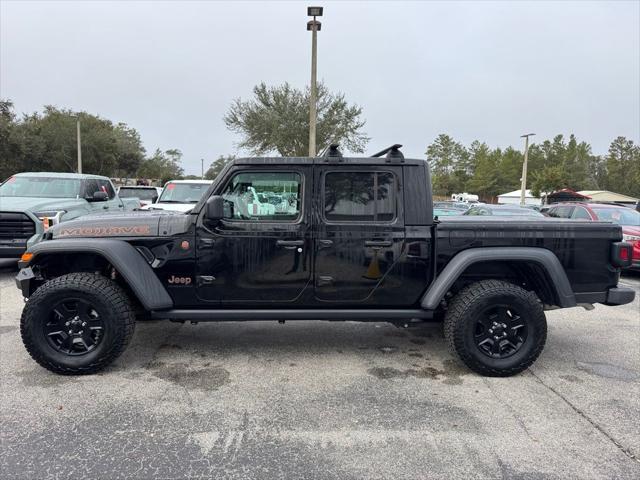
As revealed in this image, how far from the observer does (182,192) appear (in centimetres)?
984

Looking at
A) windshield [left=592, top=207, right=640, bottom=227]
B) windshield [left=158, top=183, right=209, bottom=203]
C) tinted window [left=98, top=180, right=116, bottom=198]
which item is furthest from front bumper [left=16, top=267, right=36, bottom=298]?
windshield [left=592, top=207, right=640, bottom=227]

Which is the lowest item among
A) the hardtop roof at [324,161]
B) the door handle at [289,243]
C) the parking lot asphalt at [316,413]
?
the parking lot asphalt at [316,413]

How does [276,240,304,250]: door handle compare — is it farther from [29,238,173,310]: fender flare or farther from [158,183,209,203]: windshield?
[158,183,209,203]: windshield

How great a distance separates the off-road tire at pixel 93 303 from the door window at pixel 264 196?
1.21m

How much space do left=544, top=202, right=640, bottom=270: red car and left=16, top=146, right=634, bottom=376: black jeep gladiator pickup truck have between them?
5593 mm

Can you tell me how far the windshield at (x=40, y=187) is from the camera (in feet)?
27.6

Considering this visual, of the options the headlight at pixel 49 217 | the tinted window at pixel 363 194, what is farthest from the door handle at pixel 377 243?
the headlight at pixel 49 217

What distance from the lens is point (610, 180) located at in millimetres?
70188

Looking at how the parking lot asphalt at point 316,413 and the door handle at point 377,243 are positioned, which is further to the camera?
the door handle at point 377,243

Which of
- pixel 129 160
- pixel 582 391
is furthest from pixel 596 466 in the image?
pixel 129 160

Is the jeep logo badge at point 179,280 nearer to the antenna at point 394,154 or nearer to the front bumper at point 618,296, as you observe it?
the antenna at point 394,154

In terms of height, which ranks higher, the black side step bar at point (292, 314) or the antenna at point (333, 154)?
the antenna at point (333, 154)

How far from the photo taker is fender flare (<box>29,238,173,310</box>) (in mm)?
3699

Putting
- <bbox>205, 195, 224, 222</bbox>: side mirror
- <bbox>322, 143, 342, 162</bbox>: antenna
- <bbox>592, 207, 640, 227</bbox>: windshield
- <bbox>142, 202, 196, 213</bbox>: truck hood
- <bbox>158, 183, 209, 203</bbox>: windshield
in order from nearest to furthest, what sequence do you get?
<bbox>205, 195, 224, 222</bbox>: side mirror → <bbox>322, 143, 342, 162</bbox>: antenna → <bbox>142, 202, 196, 213</bbox>: truck hood → <bbox>592, 207, 640, 227</bbox>: windshield → <bbox>158, 183, 209, 203</bbox>: windshield
